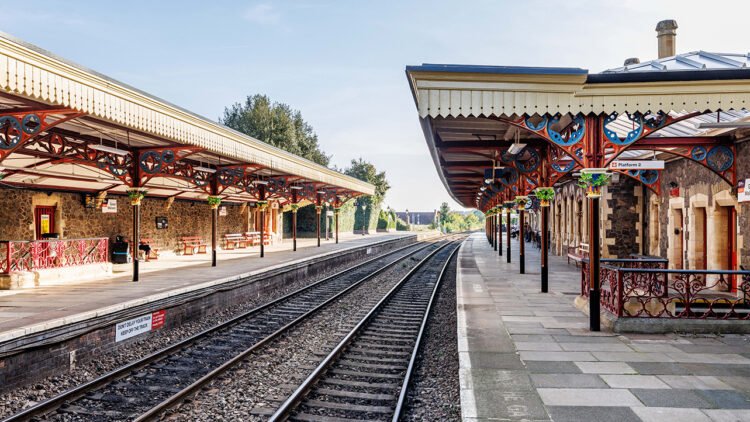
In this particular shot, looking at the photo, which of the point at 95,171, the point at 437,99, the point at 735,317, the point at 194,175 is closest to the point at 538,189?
the point at 735,317

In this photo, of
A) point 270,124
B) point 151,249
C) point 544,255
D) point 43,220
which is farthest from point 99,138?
point 270,124

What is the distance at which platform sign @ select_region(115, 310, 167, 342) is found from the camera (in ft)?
26.3

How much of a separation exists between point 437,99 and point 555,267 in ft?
41.8

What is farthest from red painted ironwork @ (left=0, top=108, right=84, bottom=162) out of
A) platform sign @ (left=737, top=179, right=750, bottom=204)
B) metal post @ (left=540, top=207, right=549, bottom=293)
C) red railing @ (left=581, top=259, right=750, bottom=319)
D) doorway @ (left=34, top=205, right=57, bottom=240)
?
platform sign @ (left=737, top=179, right=750, bottom=204)

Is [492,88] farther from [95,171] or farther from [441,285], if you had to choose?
[95,171]

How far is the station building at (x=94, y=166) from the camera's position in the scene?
6809 millimetres

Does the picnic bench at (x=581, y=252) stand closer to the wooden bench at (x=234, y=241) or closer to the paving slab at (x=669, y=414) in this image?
the paving slab at (x=669, y=414)

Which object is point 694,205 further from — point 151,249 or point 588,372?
point 151,249

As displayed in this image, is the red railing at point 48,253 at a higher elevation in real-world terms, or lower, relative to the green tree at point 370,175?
lower

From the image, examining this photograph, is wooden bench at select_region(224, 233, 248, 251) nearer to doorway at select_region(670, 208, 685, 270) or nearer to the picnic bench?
the picnic bench

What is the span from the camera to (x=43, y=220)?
14062 mm

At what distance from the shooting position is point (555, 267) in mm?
17453

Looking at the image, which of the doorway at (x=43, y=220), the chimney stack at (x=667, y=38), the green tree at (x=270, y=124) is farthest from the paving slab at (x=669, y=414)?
the green tree at (x=270, y=124)

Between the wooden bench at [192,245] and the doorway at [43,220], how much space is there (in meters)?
7.09
